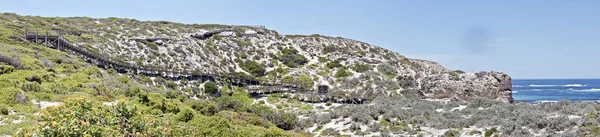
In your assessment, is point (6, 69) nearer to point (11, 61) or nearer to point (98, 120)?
point (11, 61)

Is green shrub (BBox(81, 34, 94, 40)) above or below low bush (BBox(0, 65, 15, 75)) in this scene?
above

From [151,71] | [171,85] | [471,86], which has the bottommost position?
[171,85]

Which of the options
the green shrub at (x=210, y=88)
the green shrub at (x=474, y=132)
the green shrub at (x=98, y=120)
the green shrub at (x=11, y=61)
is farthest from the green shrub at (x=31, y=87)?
the green shrub at (x=210, y=88)

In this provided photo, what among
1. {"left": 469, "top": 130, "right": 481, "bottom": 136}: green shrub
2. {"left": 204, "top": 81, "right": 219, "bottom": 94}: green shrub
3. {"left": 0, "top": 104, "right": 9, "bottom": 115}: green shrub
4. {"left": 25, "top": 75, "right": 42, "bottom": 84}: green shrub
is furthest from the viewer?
{"left": 204, "top": 81, "right": 219, "bottom": 94}: green shrub

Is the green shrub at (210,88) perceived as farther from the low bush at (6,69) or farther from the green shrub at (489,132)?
the green shrub at (489,132)

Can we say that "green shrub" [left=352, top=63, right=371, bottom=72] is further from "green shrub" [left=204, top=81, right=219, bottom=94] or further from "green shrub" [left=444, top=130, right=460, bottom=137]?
"green shrub" [left=444, top=130, right=460, bottom=137]

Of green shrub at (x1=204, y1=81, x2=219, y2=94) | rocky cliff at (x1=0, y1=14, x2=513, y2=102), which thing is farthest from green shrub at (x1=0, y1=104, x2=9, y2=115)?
green shrub at (x1=204, y1=81, x2=219, y2=94)

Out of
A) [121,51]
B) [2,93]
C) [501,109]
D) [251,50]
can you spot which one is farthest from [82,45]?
[501,109]

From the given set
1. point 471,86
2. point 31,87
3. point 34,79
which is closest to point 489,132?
point 31,87

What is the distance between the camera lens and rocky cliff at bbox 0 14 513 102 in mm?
49125

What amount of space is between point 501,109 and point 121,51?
43.9 meters

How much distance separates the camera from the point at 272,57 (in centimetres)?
6912

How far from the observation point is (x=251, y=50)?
232ft

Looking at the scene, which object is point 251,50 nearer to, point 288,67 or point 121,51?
point 288,67
